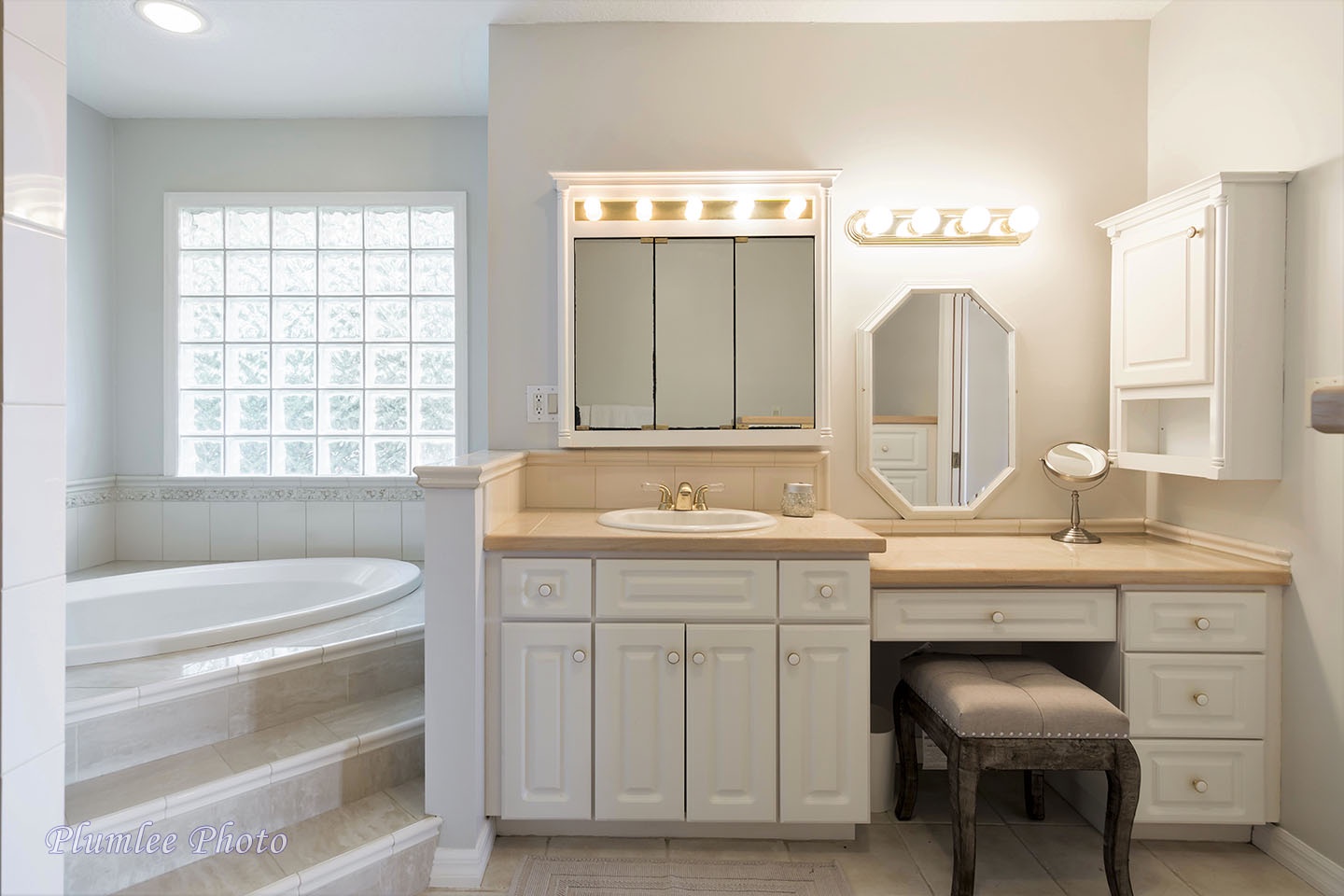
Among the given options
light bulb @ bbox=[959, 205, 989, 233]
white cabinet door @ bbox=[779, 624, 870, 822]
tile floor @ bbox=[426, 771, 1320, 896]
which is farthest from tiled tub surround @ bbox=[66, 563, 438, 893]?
light bulb @ bbox=[959, 205, 989, 233]

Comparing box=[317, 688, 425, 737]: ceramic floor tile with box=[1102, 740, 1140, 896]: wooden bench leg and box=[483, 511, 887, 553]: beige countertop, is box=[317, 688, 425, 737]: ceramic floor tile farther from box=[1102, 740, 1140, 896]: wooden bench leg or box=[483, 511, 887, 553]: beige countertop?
box=[1102, 740, 1140, 896]: wooden bench leg

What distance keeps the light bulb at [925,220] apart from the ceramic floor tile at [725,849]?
195 cm

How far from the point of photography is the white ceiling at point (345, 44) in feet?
7.82

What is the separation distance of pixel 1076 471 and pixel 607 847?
1.85m

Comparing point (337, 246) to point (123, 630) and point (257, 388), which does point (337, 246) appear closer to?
point (257, 388)

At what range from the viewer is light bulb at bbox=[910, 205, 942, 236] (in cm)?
240

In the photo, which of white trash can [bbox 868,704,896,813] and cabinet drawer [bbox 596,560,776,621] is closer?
cabinet drawer [bbox 596,560,776,621]

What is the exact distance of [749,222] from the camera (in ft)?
7.95

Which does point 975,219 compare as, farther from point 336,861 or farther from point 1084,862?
point 336,861

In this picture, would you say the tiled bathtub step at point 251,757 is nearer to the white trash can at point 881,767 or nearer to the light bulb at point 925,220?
the white trash can at point 881,767

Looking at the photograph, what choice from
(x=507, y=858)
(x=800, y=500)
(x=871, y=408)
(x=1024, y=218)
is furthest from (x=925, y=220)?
(x=507, y=858)

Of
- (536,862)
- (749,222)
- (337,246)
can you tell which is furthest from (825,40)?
(536,862)

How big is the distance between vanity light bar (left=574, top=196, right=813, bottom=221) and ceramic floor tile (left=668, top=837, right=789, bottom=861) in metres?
1.91

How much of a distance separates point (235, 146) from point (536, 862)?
317 cm
